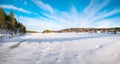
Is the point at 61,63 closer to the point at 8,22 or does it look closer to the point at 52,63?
the point at 52,63

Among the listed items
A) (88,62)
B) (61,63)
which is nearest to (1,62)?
(61,63)

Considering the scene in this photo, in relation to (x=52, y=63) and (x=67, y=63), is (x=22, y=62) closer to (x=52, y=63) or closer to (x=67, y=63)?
(x=52, y=63)

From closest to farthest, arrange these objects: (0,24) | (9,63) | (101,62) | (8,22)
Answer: (9,63)
(101,62)
(0,24)
(8,22)

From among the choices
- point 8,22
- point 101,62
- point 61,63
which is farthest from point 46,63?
point 8,22

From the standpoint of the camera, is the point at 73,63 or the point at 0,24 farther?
the point at 0,24

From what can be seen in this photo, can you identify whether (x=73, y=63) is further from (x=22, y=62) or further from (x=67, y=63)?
(x=22, y=62)

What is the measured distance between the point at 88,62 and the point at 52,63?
5.75ft

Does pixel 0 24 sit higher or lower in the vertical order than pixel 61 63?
higher

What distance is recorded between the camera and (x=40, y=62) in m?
6.18

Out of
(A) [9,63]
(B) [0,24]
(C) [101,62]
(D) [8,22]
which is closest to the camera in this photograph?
(A) [9,63]

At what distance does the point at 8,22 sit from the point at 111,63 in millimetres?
59283

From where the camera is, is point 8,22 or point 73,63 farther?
point 8,22

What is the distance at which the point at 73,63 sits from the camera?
6094mm

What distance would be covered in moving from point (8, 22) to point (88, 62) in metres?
58.7
